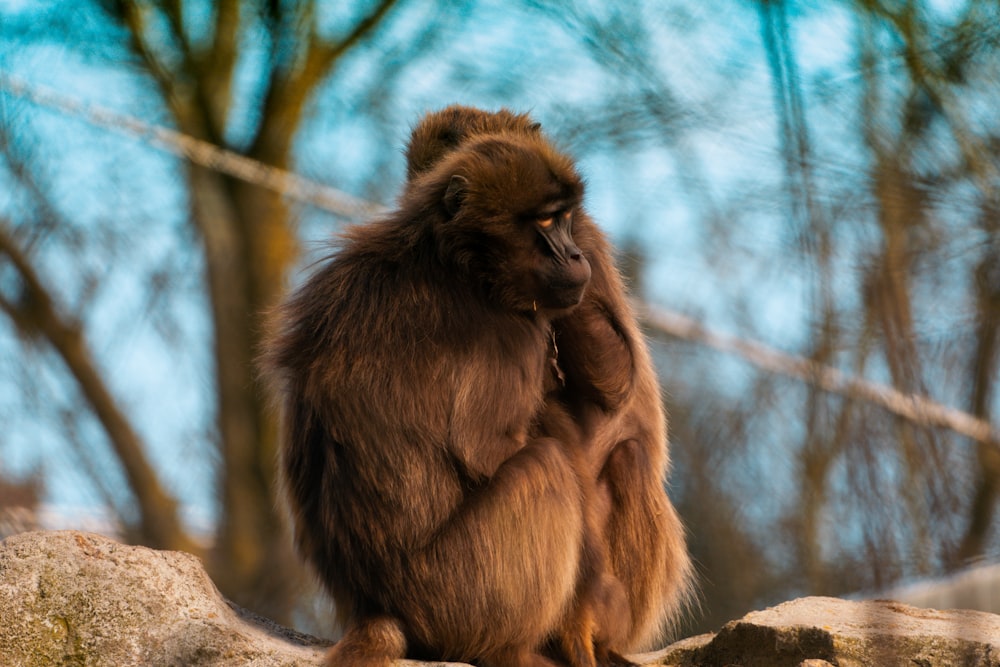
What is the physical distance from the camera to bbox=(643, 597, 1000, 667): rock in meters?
3.94

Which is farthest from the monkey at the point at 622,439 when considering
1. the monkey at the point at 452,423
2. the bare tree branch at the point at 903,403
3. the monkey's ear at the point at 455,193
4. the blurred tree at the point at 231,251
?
the blurred tree at the point at 231,251

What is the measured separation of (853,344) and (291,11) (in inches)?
480

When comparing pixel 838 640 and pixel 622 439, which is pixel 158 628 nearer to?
pixel 622 439

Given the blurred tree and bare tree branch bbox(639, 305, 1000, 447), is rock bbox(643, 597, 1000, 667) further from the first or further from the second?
the blurred tree

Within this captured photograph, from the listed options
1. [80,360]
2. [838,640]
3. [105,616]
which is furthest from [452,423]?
[80,360]

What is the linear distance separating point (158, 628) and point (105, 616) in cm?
18

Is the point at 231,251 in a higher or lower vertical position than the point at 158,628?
higher

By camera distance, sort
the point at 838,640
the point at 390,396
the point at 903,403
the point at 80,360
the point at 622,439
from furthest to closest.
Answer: the point at 80,360 → the point at 622,439 → the point at 390,396 → the point at 838,640 → the point at 903,403

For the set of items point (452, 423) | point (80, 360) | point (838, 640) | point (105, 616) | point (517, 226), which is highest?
point (517, 226)

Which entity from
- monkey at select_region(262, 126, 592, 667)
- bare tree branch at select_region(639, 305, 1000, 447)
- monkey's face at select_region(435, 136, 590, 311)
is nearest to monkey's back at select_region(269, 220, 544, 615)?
monkey at select_region(262, 126, 592, 667)

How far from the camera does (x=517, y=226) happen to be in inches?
174

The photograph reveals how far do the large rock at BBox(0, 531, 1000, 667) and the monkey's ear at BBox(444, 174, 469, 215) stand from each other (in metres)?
1.58

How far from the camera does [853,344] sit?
3.71m

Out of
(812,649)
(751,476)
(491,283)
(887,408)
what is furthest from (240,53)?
(887,408)
